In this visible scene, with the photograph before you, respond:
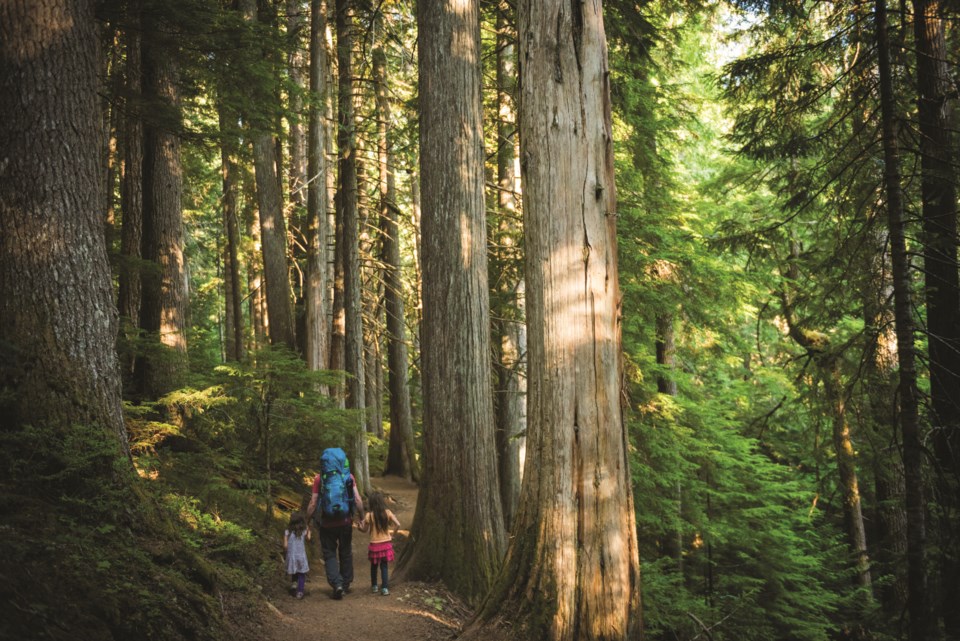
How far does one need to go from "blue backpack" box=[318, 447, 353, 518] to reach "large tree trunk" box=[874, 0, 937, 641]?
238 inches

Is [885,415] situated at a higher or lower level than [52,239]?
lower

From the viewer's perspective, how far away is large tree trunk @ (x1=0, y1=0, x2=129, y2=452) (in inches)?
201

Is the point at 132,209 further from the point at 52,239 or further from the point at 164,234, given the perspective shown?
the point at 52,239

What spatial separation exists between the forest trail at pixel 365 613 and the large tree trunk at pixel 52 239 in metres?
2.57

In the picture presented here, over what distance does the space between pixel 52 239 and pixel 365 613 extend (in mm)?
4986

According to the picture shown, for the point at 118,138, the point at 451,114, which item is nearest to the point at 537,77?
the point at 451,114

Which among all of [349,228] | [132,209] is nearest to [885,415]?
[349,228]

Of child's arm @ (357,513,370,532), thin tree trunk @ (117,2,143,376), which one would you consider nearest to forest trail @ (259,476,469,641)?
child's arm @ (357,513,370,532)

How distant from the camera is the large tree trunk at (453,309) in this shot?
782 cm

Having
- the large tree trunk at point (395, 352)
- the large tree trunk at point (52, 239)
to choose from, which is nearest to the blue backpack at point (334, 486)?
the large tree trunk at point (52, 239)

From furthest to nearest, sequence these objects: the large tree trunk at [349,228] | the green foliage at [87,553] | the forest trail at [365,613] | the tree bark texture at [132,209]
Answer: the large tree trunk at [349,228] < the tree bark texture at [132,209] < the forest trail at [365,613] < the green foliage at [87,553]

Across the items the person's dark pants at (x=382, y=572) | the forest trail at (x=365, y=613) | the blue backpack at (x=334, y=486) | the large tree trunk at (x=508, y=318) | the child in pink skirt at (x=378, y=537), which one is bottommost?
the forest trail at (x=365, y=613)

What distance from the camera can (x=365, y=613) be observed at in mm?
6957

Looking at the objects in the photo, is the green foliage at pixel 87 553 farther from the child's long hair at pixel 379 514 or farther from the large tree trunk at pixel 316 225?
the large tree trunk at pixel 316 225
